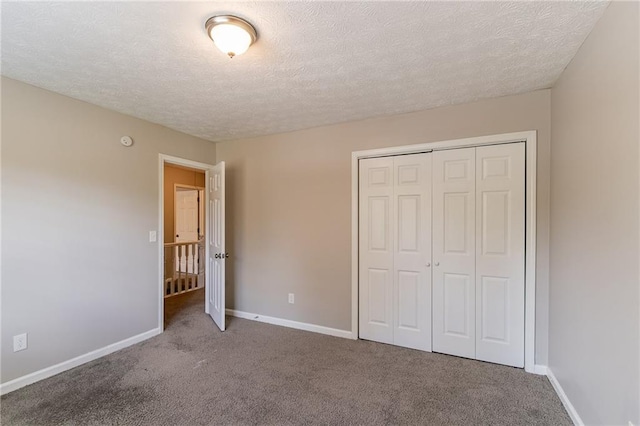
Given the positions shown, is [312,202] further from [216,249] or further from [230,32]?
[230,32]

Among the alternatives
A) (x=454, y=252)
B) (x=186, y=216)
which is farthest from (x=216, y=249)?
(x=186, y=216)

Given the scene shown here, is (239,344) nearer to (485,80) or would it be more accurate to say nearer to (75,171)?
(75,171)

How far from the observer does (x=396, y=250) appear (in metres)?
3.03

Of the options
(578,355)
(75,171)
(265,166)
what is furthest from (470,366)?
(75,171)

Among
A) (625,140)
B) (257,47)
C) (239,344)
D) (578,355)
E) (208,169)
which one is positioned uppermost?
(257,47)

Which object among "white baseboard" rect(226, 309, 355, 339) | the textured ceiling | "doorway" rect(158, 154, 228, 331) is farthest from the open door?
the textured ceiling

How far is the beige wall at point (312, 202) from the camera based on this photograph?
101 inches

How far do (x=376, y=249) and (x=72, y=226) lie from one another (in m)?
2.90

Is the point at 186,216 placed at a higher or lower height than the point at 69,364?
higher

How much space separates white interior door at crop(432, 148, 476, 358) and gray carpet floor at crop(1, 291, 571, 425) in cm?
21

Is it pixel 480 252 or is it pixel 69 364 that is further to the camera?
pixel 480 252

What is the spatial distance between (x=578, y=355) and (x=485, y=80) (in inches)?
79.6

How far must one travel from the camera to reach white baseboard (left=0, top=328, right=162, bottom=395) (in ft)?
7.23

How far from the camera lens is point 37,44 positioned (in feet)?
5.86
